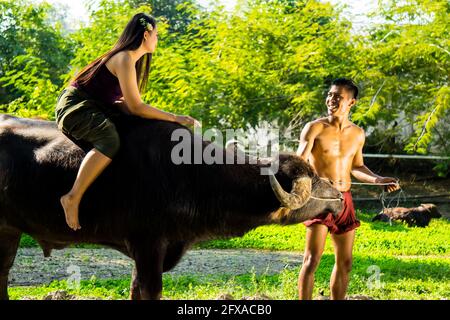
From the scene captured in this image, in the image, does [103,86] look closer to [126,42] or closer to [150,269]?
[126,42]

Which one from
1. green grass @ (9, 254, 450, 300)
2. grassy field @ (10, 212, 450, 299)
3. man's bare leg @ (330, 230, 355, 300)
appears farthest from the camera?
grassy field @ (10, 212, 450, 299)

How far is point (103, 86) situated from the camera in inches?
170

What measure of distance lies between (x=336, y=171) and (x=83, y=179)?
1800mm

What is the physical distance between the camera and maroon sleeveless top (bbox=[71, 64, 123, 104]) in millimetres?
4320

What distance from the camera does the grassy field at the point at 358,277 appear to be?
652cm

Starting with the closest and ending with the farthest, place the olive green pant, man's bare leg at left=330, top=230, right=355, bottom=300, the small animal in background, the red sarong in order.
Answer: the olive green pant < the red sarong < man's bare leg at left=330, top=230, right=355, bottom=300 < the small animal in background

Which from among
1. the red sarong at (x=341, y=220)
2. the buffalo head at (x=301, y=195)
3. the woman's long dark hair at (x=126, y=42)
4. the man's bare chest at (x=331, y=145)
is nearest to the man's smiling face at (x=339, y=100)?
the man's bare chest at (x=331, y=145)

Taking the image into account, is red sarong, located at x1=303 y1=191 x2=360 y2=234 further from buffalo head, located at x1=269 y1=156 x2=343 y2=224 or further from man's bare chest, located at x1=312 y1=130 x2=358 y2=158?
man's bare chest, located at x1=312 y1=130 x2=358 y2=158

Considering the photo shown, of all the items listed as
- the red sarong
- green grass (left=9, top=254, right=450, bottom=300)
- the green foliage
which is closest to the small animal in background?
the green foliage

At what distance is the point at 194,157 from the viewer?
4285 millimetres

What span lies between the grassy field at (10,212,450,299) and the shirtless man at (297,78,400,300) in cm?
118

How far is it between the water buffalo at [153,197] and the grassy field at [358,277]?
66.9 inches

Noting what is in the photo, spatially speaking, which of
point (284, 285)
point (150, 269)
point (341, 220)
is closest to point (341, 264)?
point (341, 220)

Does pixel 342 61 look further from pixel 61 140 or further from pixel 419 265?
pixel 61 140
